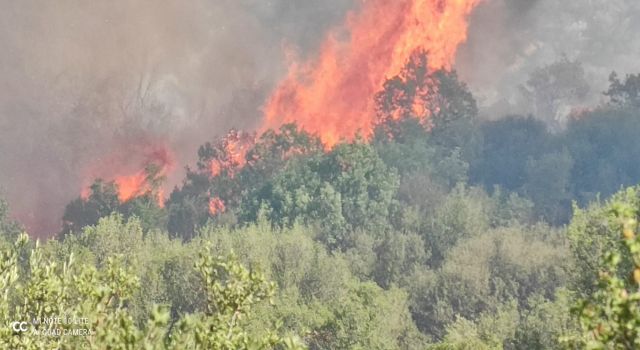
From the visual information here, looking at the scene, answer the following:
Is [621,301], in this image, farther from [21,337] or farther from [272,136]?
[272,136]

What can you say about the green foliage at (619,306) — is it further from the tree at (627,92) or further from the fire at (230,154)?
the tree at (627,92)

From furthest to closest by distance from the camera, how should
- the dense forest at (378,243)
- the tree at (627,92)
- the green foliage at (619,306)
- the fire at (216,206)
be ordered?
the tree at (627,92) → the fire at (216,206) → the dense forest at (378,243) → the green foliage at (619,306)

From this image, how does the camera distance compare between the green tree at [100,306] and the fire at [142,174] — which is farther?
the fire at [142,174]

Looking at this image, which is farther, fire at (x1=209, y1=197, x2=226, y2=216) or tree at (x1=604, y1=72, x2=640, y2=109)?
tree at (x1=604, y1=72, x2=640, y2=109)

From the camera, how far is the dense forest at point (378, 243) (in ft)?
68.3

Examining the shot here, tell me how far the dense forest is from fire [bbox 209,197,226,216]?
513 millimetres

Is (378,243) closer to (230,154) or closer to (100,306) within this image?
(230,154)

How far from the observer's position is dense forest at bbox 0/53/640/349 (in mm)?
20812

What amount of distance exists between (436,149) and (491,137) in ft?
63.1

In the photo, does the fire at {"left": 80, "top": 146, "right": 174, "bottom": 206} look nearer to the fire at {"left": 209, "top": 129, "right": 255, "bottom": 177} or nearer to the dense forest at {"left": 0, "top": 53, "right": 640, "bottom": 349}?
the dense forest at {"left": 0, "top": 53, "right": 640, "bottom": 349}

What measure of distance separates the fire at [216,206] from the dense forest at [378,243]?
51cm

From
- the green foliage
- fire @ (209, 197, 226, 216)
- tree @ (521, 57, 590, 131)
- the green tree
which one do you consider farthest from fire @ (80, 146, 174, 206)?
the green foliage

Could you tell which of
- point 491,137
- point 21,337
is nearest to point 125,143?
point 491,137

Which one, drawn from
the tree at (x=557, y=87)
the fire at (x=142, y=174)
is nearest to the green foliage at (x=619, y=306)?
the fire at (x=142, y=174)
